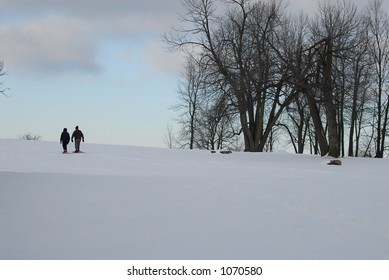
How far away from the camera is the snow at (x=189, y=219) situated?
6578mm

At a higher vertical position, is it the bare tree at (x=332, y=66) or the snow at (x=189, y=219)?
the bare tree at (x=332, y=66)

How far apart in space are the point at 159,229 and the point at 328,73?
22180mm

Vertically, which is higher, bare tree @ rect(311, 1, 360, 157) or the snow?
bare tree @ rect(311, 1, 360, 157)

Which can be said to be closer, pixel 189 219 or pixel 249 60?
pixel 189 219

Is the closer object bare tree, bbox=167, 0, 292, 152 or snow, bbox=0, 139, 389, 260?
snow, bbox=0, 139, 389, 260

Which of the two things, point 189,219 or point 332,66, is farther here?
point 332,66

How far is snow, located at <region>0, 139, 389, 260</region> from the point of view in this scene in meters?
6.58

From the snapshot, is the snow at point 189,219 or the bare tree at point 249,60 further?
the bare tree at point 249,60

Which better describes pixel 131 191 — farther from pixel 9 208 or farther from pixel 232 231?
pixel 232 231

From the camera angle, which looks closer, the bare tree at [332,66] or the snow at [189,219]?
the snow at [189,219]

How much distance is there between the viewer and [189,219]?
820 centimetres

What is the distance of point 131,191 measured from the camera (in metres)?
10.7
